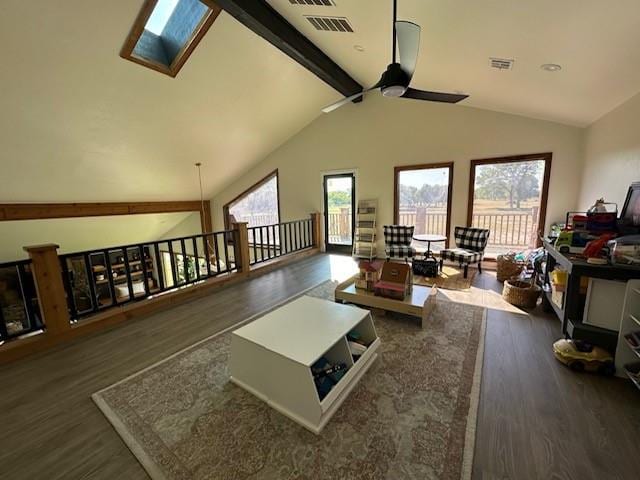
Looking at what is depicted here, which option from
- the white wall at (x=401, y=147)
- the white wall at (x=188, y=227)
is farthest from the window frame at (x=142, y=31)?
the white wall at (x=188, y=227)

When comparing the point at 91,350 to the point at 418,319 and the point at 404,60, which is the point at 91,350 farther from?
the point at 404,60

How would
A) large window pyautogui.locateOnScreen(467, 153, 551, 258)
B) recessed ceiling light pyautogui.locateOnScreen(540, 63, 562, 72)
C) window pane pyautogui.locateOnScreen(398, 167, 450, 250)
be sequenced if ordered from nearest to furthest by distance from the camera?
recessed ceiling light pyautogui.locateOnScreen(540, 63, 562, 72)
large window pyautogui.locateOnScreen(467, 153, 551, 258)
window pane pyautogui.locateOnScreen(398, 167, 450, 250)

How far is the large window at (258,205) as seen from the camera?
23.0ft

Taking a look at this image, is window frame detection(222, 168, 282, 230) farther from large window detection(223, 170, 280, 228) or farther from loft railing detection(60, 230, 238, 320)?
loft railing detection(60, 230, 238, 320)

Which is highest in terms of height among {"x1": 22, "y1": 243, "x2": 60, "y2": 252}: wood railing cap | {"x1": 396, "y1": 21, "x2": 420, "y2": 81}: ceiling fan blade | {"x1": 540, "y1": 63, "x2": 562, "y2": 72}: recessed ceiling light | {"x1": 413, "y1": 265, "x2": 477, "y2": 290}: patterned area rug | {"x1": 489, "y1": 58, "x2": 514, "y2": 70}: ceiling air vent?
{"x1": 489, "y1": 58, "x2": 514, "y2": 70}: ceiling air vent

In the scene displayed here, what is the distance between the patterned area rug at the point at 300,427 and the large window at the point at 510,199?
3.15 metres

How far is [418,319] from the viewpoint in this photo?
2781 mm

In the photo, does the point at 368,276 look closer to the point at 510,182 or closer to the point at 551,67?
the point at 551,67

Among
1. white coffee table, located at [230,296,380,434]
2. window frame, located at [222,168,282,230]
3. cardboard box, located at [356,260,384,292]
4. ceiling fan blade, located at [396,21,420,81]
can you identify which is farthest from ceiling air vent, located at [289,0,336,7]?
window frame, located at [222,168,282,230]

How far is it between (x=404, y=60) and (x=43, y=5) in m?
3.10

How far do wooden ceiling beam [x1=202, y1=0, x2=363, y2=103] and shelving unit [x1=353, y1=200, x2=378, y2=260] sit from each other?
2318mm

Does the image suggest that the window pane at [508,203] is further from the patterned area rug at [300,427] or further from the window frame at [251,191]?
the window frame at [251,191]

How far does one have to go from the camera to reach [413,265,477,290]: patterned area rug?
3814 mm

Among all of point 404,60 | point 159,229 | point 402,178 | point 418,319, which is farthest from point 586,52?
point 159,229
